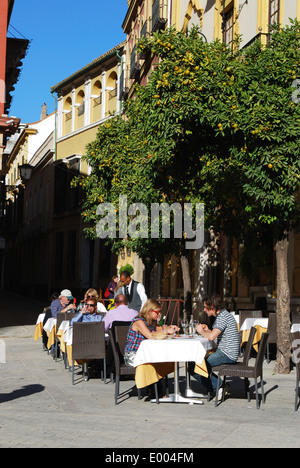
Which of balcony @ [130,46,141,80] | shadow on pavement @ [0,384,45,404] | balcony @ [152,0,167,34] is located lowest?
shadow on pavement @ [0,384,45,404]

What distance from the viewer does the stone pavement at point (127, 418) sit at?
7242 millimetres

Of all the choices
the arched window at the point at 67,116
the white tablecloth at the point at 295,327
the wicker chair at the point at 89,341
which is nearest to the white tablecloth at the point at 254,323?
the white tablecloth at the point at 295,327

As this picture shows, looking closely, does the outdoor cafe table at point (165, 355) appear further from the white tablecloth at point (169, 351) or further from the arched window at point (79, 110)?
the arched window at point (79, 110)

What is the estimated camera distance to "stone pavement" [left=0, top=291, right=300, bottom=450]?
7.24 metres

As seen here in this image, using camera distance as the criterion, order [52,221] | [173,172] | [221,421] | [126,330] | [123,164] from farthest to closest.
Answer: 1. [52,221]
2. [123,164]
3. [173,172]
4. [126,330]
5. [221,421]

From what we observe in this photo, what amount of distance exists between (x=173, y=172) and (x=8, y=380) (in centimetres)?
469

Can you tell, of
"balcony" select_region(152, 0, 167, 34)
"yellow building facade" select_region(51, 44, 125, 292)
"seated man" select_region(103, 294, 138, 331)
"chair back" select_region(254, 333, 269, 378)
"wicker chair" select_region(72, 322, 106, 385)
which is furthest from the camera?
"yellow building facade" select_region(51, 44, 125, 292)

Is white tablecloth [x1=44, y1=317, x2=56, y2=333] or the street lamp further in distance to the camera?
the street lamp

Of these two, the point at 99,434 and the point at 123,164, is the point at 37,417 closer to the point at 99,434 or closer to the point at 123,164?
the point at 99,434

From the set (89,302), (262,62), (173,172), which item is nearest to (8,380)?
(89,302)

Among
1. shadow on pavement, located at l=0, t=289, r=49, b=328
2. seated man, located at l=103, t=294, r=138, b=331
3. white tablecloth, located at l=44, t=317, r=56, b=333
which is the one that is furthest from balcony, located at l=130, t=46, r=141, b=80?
seated man, located at l=103, t=294, r=138, b=331

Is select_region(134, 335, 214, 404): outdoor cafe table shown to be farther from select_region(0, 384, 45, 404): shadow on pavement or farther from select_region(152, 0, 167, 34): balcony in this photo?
select_region(152, 0, 167, 34): balcony

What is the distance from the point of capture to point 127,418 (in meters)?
8.70

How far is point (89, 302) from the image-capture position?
506 inches
